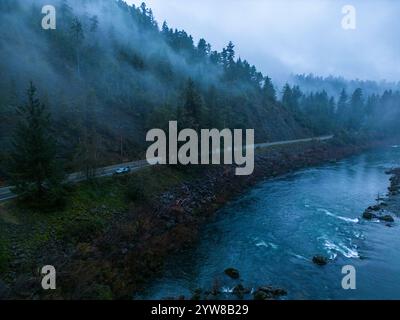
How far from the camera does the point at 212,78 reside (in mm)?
102438

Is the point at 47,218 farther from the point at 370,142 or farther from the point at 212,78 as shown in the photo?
the point at 370,142

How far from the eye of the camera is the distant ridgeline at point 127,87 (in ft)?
163

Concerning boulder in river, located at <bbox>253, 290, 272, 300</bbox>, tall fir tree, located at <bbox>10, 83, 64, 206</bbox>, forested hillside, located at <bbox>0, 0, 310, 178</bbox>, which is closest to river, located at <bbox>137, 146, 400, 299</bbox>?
boulder in river, located at <bbox>253, 290, 272, 300</bbox>

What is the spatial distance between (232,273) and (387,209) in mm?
26182

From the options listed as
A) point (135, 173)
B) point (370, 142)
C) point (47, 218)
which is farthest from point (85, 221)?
point (370, 142)

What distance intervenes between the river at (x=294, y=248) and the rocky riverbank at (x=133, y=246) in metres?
1.66

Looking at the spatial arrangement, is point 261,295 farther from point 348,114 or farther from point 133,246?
point 348,114

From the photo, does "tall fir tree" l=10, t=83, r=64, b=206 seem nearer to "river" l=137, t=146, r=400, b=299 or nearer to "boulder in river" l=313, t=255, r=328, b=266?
"river" l=137, t=146, r=400, b=299

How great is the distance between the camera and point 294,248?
28.9 m

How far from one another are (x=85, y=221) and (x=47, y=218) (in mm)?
3084

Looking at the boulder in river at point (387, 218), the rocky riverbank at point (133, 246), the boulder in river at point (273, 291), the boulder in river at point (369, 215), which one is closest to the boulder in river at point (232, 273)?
the boulder in river at point (273, 291)

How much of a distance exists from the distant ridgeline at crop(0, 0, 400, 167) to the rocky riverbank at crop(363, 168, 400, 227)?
2581cm

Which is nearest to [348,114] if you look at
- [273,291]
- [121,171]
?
[121,171]

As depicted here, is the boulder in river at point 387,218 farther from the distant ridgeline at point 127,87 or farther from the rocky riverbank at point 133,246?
the distant ridgeline at point 127,87
